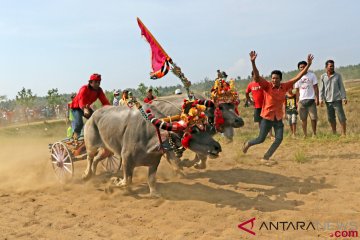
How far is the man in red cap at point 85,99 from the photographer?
26.7ft

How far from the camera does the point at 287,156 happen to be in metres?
9.21

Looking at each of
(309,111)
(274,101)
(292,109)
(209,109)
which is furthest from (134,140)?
(292,109)

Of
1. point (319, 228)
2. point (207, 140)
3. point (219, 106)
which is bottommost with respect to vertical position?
point (319, 228)

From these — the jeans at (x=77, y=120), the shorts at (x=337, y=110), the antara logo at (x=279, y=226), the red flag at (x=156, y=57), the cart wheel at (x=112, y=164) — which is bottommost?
the antara logo at (x=279, y=226)

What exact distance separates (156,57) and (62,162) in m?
3.15

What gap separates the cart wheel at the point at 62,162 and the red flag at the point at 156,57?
261cm

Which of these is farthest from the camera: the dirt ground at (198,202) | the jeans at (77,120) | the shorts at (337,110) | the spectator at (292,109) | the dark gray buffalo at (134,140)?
the spectator at (292,109)

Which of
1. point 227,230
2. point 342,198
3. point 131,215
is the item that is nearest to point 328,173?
point 342,198

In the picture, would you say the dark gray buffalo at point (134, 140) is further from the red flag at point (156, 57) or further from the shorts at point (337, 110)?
the shorts at point (337, 110)

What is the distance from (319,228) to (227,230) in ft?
3.77

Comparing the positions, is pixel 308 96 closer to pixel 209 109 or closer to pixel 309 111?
pixel 309 111

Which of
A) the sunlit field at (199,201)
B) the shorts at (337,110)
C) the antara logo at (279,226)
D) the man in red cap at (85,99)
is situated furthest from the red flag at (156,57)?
the shorts at (337,110)

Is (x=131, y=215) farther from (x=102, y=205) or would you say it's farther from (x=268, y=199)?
(x=268, y=199)

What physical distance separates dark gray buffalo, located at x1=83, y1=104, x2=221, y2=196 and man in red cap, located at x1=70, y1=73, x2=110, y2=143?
80 cm
